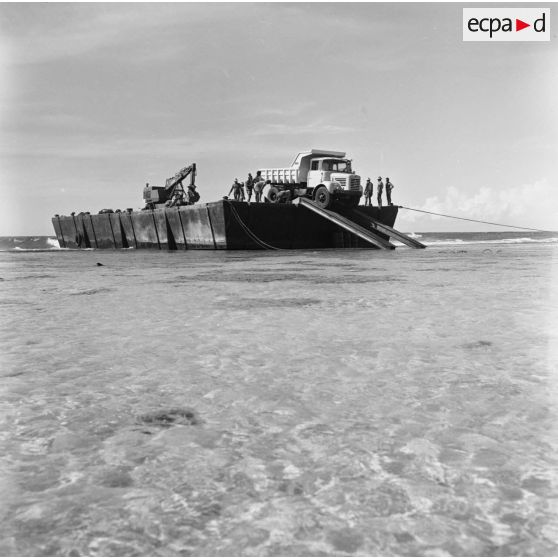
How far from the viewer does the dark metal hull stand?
2602cm

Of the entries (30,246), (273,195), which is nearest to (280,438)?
(273,195)

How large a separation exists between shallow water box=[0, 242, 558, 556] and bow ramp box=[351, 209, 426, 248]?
20.9 m

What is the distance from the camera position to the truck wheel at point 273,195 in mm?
28453

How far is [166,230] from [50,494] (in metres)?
30.8

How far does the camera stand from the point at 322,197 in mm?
27438

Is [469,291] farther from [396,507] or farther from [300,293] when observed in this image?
[396,507]

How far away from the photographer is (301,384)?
10.1ft

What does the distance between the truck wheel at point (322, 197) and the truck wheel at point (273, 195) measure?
1.91 metres

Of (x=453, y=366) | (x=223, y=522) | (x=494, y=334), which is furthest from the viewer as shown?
(x=494, y=334)

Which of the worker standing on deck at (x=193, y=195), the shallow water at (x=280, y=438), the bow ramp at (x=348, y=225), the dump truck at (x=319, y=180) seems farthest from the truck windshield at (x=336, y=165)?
the shallow water at (x=280, y=438)

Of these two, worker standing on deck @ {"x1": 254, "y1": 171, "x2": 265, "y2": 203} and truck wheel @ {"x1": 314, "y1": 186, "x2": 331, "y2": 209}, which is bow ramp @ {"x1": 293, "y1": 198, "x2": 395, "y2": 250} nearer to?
truck wheel @ {"x1": 314, "y1": 186, "x2": 331, "y2": 209}

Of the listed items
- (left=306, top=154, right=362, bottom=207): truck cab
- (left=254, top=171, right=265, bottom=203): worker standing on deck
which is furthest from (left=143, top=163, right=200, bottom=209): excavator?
(left=306, top=154, right=362, bottom=207): truck cab

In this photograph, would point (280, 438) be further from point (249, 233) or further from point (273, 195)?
point (273, 195)

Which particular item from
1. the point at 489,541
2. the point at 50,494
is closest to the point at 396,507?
the point at 489,541
